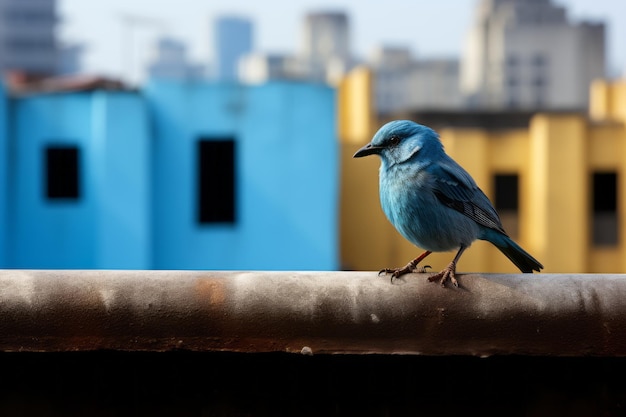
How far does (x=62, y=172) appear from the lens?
17.6 metres

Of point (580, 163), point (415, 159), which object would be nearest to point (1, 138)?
point (580, 163)

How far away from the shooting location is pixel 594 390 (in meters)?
2.25

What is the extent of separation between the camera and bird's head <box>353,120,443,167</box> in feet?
10.9

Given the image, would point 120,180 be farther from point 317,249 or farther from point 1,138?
point 317,249

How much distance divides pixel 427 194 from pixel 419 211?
2.5 inches

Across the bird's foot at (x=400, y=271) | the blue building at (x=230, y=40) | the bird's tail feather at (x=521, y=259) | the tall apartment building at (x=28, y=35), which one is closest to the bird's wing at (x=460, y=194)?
the bird's tail feather at (x=521, y=259)

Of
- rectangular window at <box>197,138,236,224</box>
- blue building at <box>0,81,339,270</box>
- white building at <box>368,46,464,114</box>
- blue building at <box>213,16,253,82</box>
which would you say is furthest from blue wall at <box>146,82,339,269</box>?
blue building at <box>213,16,253,82</box>

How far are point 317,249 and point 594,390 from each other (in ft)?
48.8

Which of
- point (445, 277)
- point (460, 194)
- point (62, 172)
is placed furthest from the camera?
point (62, 172)

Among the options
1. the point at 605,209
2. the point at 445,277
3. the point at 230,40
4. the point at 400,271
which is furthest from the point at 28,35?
the point at 230,40

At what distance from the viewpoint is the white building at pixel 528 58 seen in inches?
2699

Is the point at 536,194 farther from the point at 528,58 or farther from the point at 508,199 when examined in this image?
the point at 528,58

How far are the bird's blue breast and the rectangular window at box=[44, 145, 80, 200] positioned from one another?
1457 cm

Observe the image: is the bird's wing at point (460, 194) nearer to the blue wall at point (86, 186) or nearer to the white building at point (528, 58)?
the blue wall at point (86, 186)
